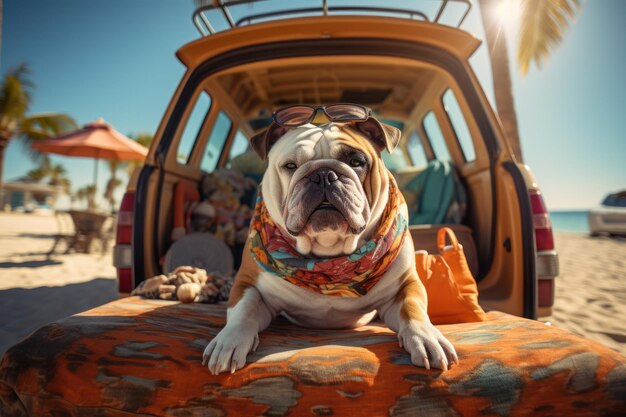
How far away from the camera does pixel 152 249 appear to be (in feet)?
7.42

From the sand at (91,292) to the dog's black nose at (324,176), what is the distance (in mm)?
1683

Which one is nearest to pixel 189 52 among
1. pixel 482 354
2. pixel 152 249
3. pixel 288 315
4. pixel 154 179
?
pixel 154 179

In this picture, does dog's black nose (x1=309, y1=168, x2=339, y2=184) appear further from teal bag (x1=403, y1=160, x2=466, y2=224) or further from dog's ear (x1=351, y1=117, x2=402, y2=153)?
teal bag (x1=403, y1=160, x2=466, y2=224)

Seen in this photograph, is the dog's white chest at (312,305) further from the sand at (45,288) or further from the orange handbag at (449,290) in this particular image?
the sand at (45,288)

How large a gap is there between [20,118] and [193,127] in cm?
2590

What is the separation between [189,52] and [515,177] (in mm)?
2298

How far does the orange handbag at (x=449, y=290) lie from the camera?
164 centimetres

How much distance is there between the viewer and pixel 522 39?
320 inches

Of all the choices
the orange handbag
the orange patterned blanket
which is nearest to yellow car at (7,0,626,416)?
the orange patterned blanket

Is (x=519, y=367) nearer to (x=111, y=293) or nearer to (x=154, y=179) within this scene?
(x=154, y=179)

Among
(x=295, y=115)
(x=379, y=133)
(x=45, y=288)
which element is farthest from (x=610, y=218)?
(x=45, y=288)

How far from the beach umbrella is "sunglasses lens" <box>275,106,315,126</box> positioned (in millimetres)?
7749

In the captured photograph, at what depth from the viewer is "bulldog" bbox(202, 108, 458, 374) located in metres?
1.42

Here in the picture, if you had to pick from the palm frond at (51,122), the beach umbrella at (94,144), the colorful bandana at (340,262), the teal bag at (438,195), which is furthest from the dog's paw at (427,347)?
the palm frond at (51,122)
